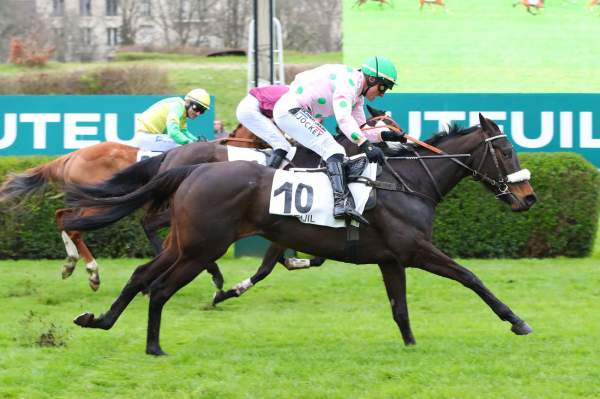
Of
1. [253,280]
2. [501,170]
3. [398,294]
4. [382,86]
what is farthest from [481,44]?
[398,294]

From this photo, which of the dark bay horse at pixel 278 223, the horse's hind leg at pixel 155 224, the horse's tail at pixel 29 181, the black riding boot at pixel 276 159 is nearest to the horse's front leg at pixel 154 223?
the horse's hind leg at pixel 155 224

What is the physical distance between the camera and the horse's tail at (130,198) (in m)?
6.59

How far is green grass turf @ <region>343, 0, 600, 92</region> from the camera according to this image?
18.0 m

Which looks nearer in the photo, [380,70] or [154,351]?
[154,351]

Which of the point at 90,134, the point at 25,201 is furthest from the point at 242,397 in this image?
the point at 90,134

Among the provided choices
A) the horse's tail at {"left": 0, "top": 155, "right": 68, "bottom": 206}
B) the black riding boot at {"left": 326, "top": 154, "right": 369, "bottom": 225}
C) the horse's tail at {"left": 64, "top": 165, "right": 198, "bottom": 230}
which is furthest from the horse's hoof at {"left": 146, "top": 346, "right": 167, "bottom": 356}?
Answer: the horse's tail at {"left": 0, "top": 155, "right": 68, "bottom": 206}

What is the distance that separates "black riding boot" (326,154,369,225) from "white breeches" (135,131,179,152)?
130 inches

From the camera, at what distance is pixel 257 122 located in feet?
27.0

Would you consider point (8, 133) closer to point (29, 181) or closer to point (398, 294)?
point (29, 181)

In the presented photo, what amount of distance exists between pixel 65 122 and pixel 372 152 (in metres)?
6.51

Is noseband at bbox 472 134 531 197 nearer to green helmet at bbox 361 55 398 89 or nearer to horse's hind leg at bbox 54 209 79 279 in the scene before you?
green helmet at bbox 361 55 398 89

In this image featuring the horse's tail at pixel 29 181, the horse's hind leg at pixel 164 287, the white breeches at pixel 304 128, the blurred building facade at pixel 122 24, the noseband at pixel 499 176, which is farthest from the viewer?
the blurred building facade at pixel 122 24

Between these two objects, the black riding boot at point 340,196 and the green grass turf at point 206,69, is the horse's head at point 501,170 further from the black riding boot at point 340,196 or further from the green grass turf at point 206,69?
the green grass turf at point 206,69

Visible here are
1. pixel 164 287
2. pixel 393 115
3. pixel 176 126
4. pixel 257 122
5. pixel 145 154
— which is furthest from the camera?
pixel 393 115
